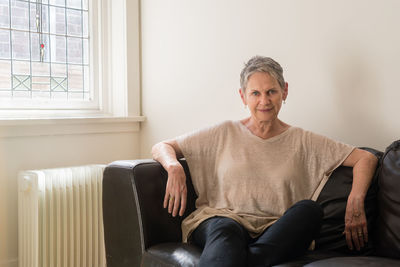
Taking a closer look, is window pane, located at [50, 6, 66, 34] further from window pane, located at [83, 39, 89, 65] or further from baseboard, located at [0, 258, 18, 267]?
baseboard, located at [0, 258, 18, 267]

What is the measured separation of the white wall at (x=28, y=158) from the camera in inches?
102

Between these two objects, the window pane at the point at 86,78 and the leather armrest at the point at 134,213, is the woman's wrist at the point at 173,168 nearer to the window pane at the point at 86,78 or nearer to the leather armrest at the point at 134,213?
the leather armrest at the point at 134,213

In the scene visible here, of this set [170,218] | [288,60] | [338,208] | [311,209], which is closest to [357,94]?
[288,60]

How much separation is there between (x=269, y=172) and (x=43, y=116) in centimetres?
156

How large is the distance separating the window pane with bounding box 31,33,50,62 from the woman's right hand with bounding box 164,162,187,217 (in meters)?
1.46

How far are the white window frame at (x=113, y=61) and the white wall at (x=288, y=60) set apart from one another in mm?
82

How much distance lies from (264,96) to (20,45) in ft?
5.36

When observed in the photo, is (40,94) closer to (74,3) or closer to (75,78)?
(75,78)

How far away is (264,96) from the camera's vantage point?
203cm

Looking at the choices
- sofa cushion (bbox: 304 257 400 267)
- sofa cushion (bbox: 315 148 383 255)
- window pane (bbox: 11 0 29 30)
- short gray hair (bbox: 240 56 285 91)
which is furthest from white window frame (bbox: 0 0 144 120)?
sofa cushion (bbox: 304 257 400 267)

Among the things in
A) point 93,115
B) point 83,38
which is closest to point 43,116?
point 93,115

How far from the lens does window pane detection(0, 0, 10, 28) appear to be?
2750mm

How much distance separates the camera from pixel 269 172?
1.97 metres

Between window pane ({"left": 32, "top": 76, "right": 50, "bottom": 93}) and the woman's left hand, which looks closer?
the woman's left hand
